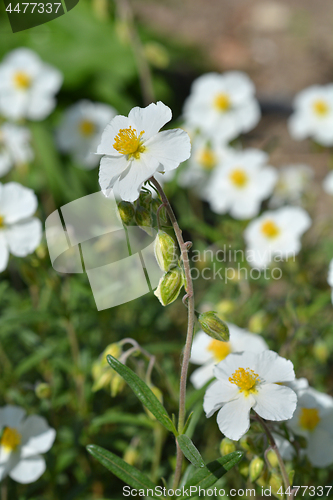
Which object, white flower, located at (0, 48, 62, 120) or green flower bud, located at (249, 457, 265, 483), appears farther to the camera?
white flower, located at (0, 48, 62, 120)

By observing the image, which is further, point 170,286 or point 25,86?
point 25,86

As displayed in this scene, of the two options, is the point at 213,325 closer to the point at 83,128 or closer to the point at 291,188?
the point at 291,188

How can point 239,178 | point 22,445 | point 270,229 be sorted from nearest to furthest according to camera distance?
1. point 22,445
2. point 270,229
3. point 239,178

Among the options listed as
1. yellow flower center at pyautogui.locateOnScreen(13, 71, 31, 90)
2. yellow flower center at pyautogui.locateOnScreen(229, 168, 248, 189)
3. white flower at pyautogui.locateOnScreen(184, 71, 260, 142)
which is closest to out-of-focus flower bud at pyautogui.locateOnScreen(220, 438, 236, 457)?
yellow flower center at pyautogui.locateOnScreen(229, 168, 248, 189)

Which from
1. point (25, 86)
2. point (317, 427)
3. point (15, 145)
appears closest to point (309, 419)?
point (317, 427)

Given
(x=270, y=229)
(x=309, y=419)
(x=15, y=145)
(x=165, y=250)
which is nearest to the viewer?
(x=165, y=250)

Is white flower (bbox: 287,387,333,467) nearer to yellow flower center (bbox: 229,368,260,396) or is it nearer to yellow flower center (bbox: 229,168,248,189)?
yellow flower center (bbox: 229,368,260,396)

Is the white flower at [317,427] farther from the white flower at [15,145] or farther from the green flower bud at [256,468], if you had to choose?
the white flower at [15,145]
